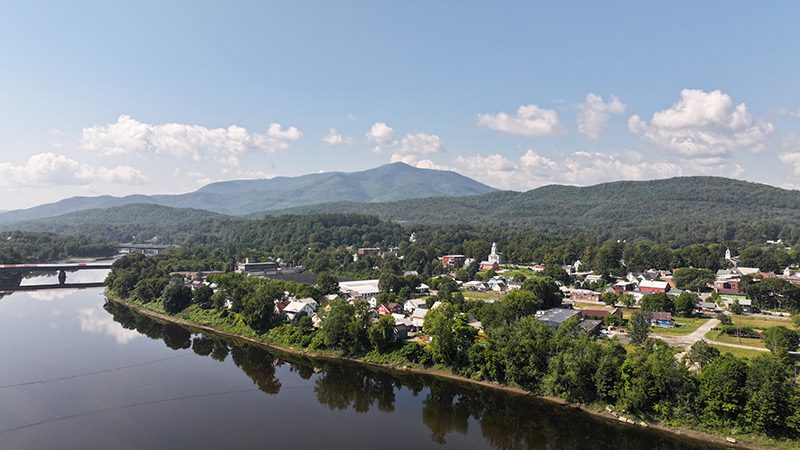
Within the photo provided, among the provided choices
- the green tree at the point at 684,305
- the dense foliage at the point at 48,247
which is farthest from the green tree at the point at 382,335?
the dense foliage at the point at 48,247

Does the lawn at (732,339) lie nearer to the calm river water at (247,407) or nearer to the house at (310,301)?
the calm river water at (247,407)

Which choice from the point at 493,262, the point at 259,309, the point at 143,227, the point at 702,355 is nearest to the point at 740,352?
the point at 702,355

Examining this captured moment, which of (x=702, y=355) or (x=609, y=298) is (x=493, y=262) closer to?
(x=609, y=298)

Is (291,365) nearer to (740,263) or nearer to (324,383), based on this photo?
(324,383)

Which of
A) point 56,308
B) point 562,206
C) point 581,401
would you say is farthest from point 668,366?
point 562,206

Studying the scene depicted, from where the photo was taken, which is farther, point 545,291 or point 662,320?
point 545,291
